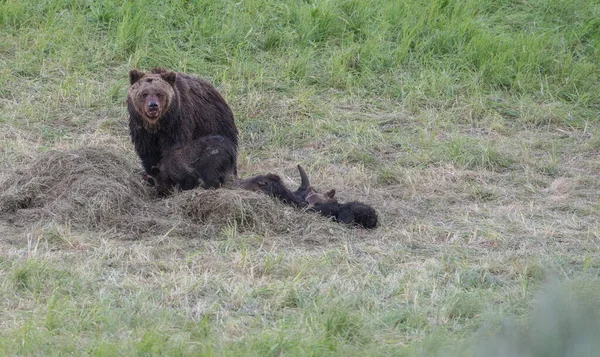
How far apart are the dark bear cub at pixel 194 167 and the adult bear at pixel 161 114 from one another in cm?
14

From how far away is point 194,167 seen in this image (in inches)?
363

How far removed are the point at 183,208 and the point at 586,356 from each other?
5.82m

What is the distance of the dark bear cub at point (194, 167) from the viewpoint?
916 cm

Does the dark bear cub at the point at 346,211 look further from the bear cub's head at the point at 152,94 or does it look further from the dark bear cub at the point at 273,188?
the bear cub's head at the point at 152,94

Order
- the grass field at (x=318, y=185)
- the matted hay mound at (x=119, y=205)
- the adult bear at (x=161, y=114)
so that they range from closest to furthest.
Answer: the grass field at (x=318, y=185) < the matted hay mound at (x=119, y=205) < the adult bear at (x=161, y=114)

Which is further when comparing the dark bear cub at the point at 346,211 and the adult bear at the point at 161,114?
the adult bear at the point at 161,114

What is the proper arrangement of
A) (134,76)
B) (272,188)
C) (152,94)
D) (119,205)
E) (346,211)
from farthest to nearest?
(134,76)
(152,94)
(272,188)
(346,211)
(119,205)

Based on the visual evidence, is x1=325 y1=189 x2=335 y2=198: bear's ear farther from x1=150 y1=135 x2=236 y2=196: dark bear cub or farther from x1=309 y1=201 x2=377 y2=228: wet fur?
x1=150 y1=135 x2=236 y2=196: dark bear cub

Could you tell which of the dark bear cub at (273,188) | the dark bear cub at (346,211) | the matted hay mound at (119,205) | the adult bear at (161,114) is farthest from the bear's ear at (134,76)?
the dark bear cub at (346,211)

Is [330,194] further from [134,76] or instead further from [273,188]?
[134,76]

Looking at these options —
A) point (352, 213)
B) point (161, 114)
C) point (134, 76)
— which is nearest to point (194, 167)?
point (161, 114)

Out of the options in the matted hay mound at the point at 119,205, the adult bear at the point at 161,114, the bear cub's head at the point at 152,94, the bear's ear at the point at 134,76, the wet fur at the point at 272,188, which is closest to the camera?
the matted hay mound at the point at 119,205

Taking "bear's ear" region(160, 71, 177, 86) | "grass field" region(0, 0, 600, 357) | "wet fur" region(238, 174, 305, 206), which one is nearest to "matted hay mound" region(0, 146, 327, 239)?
"grass field" region(0, 0, 600, 357)

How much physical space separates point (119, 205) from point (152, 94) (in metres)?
1.25
